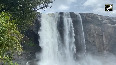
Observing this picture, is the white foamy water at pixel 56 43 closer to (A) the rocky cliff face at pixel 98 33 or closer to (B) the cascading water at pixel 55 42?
(B) the cascading water at pixel 55 42

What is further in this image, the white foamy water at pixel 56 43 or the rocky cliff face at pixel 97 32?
the rocky cliff face at pixel 97 32

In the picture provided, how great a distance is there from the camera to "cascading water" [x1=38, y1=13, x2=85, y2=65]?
3475cm

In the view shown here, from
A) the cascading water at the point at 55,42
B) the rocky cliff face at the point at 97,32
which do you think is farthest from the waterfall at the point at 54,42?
the rocky cliff face at the point at 97,32

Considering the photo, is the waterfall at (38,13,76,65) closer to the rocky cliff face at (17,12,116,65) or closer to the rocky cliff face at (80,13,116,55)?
the rocky cliff face at (17,12,116,65)

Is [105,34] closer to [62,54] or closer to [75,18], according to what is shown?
[75,18]

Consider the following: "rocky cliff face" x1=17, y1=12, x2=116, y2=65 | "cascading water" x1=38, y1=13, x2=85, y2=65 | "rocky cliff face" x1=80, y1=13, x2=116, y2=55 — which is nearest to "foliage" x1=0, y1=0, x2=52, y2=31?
"cascading water" x1=38, y1=13, x2=85, y2=65

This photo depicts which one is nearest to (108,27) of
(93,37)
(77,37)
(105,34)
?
(105,34)

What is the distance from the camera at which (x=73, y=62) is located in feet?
121

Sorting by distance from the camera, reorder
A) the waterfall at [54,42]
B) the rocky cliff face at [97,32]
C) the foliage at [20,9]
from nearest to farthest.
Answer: the foliage at [20,9] < the waterfall at [54,42] < the rocky cliff face at [97,32]

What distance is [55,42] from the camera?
117 ft

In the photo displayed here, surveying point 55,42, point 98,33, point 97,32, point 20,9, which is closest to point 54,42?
point 55,42

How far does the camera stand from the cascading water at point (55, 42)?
34.8m

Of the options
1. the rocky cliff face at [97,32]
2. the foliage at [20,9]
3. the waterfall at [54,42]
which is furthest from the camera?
the rocky cliff face at [97,32]

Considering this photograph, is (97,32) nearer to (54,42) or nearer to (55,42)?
(55,42)
